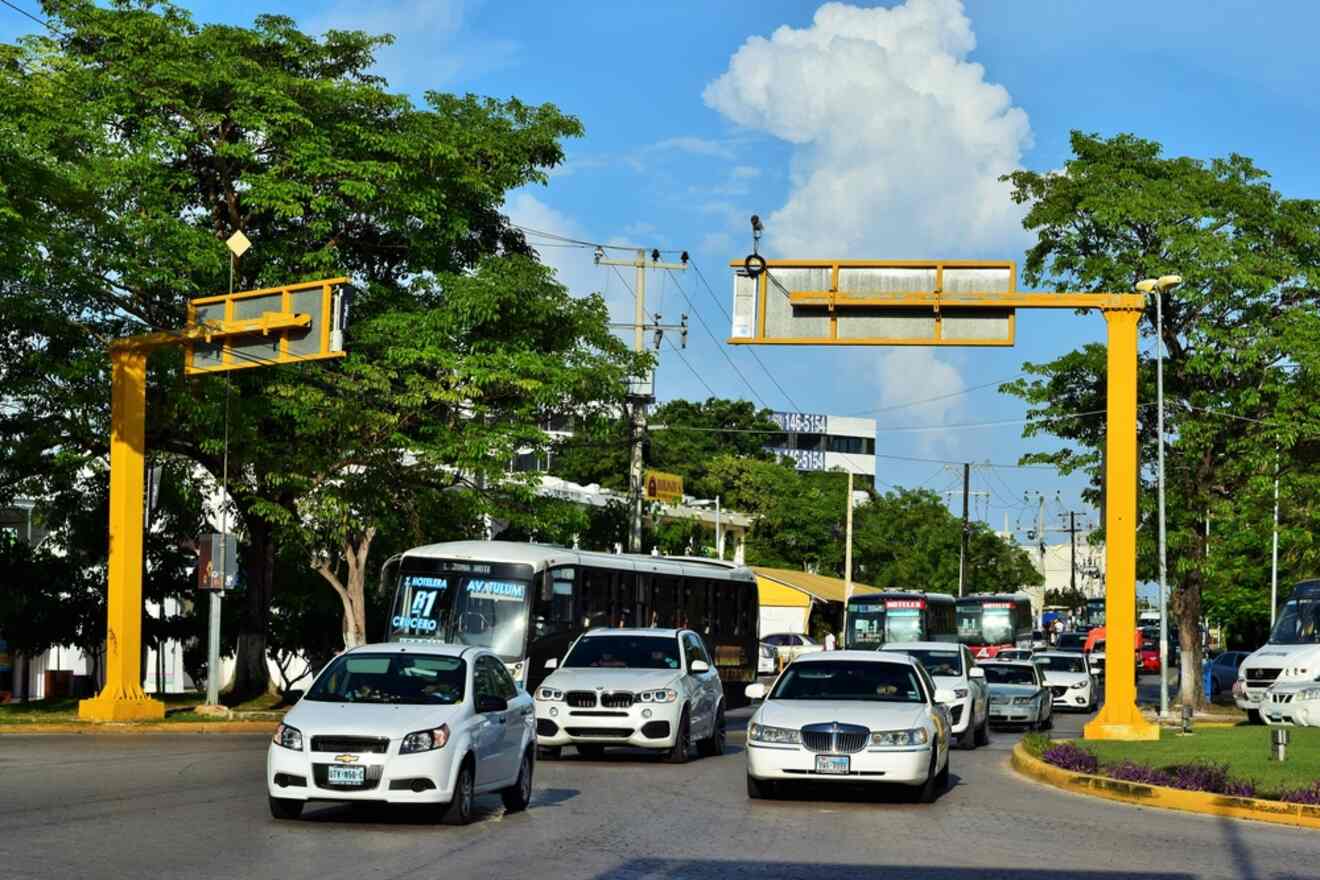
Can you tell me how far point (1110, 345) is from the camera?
2952cm

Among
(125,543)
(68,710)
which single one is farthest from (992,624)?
(125,543)

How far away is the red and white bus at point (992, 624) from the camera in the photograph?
7219cm

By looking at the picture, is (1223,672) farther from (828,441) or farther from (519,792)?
(828,441)

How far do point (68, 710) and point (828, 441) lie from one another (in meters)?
123

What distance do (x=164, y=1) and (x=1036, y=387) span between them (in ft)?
74.7

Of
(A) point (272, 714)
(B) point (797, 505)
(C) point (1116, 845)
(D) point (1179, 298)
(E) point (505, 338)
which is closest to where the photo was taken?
(C) point (1116, 845)

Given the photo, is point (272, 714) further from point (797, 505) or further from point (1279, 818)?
point (797, 505)

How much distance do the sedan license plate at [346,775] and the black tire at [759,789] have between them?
203 inches

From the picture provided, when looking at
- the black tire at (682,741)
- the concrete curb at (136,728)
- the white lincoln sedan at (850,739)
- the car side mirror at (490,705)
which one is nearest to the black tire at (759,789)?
the white lincoln sedan at (850,739)

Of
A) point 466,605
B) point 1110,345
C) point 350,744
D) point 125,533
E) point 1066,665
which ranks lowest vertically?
point 1066,665

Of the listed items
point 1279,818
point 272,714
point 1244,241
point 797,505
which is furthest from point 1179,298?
point 797,505

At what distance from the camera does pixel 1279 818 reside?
1761cm

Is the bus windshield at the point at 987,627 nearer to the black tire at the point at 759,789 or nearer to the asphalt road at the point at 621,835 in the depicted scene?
the asphalt road at the point at 621,835

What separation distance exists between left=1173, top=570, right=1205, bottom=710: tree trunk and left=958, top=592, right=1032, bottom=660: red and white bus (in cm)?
2435
